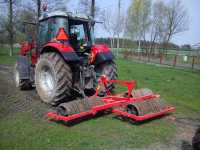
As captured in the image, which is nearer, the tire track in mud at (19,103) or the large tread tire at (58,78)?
the tire track in mud at (19,103)

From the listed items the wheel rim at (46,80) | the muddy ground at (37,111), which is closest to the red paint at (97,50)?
the wheel rim at (46,80)

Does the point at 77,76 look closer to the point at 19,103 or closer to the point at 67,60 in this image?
the point at 67,60

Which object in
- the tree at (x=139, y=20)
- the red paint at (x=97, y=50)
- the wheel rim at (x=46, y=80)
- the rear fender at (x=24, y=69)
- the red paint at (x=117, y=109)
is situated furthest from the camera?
the tree at (x=139, y=20)

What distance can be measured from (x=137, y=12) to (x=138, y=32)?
13.1 ft

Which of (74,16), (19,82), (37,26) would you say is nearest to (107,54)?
(74,16)

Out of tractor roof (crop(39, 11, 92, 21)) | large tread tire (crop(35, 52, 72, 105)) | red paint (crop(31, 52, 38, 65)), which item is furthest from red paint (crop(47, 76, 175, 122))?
red paint (crop(31, 52, 38, 65))

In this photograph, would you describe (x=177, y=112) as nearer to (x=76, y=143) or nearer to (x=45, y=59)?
(x=76, y=143)

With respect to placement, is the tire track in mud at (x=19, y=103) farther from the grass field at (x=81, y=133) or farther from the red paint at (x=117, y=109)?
the red paint at (x=117, y=109)

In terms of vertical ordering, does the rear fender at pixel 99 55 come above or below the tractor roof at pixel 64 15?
below

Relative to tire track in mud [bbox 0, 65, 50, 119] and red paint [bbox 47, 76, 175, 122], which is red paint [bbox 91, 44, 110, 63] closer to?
red paint [bbox 47, 76, 175, 122]

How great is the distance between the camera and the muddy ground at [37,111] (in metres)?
4.09

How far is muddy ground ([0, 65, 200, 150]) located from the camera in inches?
161

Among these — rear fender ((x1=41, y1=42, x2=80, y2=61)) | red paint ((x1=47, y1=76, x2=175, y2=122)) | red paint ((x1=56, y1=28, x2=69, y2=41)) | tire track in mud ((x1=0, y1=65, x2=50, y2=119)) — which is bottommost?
tire track in mud ((x1=0, y1=65, x2=50, y2=119))

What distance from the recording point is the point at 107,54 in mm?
6906
